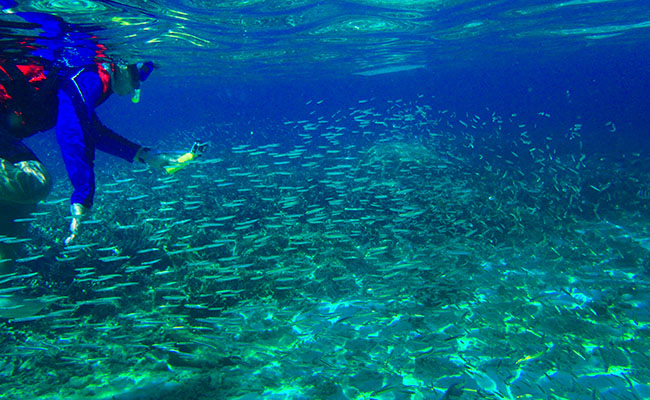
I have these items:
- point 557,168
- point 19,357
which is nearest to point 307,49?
point 557,168

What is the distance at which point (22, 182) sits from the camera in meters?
3.46

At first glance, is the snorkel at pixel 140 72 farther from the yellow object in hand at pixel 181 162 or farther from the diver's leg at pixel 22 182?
the diver's leg at pixel 22 182

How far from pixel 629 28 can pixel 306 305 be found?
3403 centimetres

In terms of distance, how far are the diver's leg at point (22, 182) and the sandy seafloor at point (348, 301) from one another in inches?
74.5

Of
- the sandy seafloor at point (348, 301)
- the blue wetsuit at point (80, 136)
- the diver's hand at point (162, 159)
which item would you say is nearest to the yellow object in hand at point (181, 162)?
the diver's hand at point (162, 159)

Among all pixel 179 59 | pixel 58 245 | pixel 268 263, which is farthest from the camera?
pixel 179 59

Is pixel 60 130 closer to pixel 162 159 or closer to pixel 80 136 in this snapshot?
pixel 80 136

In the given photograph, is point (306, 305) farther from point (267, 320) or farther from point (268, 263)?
point (268, 263)

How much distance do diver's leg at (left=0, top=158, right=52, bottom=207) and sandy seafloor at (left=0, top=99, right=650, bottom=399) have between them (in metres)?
1.89

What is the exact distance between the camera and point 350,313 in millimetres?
6652

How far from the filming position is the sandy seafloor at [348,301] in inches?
185

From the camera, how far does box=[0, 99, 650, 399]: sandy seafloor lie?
4.71 meters

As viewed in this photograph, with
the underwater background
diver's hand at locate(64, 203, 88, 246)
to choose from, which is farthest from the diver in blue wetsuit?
the underwater background

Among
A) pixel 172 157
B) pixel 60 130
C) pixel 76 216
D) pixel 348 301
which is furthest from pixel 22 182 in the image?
pixel 348 301
